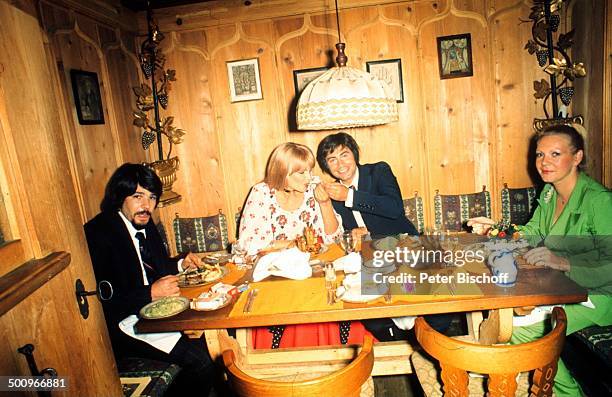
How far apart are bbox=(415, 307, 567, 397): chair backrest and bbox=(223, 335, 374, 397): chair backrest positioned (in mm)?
279

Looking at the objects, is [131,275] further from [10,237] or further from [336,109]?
[336,109]

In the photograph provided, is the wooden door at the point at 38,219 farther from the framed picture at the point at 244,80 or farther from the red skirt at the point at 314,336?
the framed picture at the point at 244,80

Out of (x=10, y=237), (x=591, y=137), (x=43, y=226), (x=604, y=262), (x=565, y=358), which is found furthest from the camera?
(x=591, y=137)

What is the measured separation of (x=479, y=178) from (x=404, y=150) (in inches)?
32.7

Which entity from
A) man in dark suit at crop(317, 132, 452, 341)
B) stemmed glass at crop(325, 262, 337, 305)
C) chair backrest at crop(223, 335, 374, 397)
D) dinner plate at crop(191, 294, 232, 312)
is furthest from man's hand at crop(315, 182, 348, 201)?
chair backrest at crop(223, 335, 374, 397)

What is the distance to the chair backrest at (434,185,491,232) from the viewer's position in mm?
3666

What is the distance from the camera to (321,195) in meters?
2.78

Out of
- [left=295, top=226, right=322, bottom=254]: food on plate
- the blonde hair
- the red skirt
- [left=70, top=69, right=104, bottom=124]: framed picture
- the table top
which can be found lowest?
the red skirt

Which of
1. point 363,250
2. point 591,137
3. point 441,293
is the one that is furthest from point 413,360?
point 591,137

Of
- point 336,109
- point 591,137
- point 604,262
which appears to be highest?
point 336,109

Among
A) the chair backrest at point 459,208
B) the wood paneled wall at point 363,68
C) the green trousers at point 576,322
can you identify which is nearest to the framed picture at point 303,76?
the wood paneled wall at point 363,68

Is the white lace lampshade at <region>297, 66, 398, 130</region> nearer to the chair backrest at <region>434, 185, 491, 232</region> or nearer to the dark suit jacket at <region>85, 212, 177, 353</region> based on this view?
the dark suit jacket at <region>85, 212, 177, 353</region>

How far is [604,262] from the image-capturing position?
5.99ft

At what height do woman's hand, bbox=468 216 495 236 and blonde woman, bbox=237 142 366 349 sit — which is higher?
blonde woman, bbox=237 142 366 349
